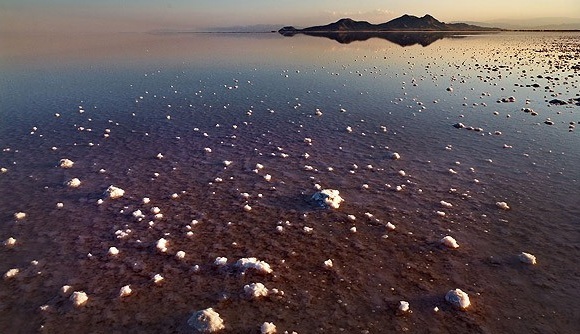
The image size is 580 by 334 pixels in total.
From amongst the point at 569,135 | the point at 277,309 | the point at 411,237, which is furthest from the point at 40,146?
the point at 569,135

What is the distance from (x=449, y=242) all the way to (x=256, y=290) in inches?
238

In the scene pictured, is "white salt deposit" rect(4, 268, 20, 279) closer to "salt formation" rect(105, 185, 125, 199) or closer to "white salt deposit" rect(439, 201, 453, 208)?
"salt formation" rect(105, 185, 125, 199)

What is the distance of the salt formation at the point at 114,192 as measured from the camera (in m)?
14.2

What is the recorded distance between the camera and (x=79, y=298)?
29.7 ft

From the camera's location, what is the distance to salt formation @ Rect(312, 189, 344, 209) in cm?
1364

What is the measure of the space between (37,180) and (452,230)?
16.4 m

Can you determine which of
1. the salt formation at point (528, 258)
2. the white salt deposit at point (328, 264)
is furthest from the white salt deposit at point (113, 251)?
the salt formation at point (528, 258)

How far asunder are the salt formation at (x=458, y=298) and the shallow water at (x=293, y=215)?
0.56 ft

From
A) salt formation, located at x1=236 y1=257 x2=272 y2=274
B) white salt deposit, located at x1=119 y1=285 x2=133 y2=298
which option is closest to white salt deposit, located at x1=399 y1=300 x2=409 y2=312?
salt formation, located at x1=236 y1=257 x2=272 y2=274

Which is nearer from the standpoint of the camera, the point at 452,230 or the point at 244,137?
the point at 452,230

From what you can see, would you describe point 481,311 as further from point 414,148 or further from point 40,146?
point 40,146

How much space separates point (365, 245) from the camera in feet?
37.5

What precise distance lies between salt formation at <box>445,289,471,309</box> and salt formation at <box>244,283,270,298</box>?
443 centimetres

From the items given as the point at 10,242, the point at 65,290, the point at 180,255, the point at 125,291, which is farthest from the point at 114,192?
the point at 125,291
